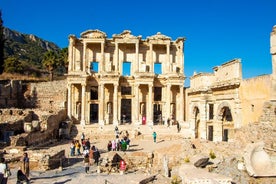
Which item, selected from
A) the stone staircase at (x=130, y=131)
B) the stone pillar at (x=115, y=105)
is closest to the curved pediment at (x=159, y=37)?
the stone pillar at (x=115, y=105)

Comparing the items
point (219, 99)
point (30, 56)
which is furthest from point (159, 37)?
point (30, 56)

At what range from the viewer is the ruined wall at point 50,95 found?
1572 inches

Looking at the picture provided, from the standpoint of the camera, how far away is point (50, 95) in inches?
1599

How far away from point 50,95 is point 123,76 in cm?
990

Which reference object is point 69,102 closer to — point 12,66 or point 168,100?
point 168,100

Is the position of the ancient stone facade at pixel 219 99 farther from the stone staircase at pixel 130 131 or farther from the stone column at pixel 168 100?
the stone column at pixel 168 100

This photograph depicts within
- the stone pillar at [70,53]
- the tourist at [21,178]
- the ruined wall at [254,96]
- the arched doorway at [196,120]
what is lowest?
the tourist at [21,178]

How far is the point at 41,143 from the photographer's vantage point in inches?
1052

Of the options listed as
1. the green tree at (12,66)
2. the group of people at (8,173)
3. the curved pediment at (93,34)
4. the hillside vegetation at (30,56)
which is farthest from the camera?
the green tree at (12,66)

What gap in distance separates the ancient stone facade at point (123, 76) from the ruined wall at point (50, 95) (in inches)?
67.4

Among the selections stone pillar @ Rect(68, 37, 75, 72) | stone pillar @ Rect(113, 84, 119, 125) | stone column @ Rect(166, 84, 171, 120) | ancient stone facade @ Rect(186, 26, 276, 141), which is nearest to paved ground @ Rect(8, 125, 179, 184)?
ancient stone facade @ Rect(186, 26, 276, 141)

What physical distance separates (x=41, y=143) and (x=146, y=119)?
15651 millimetres

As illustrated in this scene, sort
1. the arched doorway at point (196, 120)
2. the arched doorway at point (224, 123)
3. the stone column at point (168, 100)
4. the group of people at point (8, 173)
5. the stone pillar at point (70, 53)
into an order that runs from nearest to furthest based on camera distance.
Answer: the group of people at point (8, 173), the arched doorway at point (224, 123), the arched doorway at point (196, 120), the stone column at point (168, 100), the stone pillar at point (70, 53)

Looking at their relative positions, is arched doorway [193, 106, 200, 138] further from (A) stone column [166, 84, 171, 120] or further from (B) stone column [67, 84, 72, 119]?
(B) stone column [67, 84, 72, 119]
